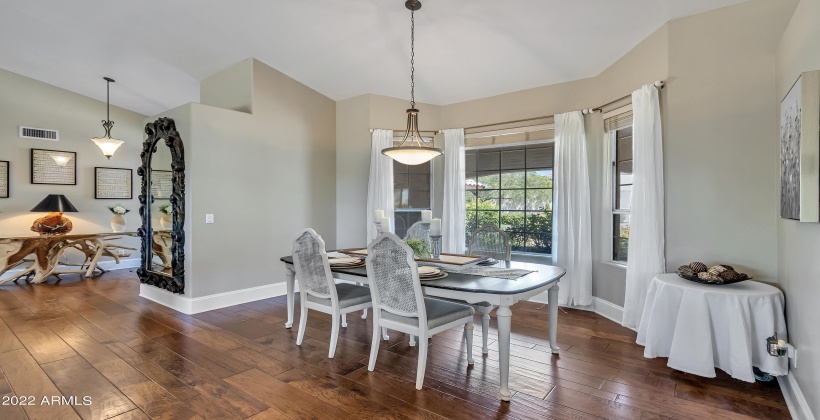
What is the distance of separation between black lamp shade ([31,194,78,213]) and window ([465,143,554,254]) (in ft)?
20.3

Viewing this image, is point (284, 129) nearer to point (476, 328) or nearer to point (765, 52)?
point (476, 328)

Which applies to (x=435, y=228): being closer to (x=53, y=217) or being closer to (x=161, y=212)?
(x=161, y=212)

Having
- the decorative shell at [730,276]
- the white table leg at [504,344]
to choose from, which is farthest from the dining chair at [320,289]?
the decorative shell at [730,276]

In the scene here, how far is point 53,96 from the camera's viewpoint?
6277mm

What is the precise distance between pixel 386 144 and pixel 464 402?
139 inches

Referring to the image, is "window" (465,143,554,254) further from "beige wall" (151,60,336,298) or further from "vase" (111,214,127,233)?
"vase" (111,214,127,233)

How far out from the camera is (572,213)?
14.1ft

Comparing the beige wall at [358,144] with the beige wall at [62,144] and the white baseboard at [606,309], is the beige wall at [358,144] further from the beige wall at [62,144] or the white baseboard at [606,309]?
the beige wall at [62,144]

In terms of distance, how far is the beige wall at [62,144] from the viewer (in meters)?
5.89

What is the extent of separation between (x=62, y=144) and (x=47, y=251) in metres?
1.75

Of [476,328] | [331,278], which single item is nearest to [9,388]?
[331,278]

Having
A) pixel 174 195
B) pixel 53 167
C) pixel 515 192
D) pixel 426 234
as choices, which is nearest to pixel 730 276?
pixel 426 234

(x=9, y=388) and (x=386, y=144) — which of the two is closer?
(x=9, y=388)

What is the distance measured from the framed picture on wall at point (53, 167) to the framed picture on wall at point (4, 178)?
28 cm
